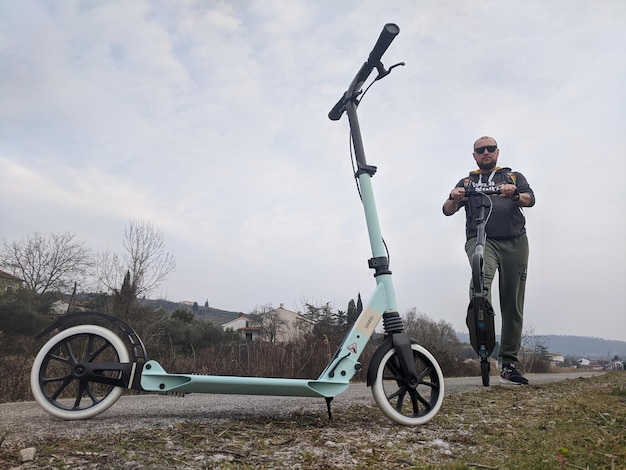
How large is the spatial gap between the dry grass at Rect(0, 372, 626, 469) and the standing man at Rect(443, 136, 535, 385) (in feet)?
6.13

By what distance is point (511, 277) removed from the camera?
4457mm

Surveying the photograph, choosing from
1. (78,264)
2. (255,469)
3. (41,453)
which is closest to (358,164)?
(255,469)

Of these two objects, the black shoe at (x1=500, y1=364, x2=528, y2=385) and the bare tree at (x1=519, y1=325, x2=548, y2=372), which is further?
the bare tree at (x1=519, y1=325, x2=548, y2=372)

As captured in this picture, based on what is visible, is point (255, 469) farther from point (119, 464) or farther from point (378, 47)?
point (378, 47)

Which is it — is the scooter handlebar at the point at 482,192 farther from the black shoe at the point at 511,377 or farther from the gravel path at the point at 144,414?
the gravel path at the point at 144,414

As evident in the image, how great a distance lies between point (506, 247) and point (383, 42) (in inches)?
101

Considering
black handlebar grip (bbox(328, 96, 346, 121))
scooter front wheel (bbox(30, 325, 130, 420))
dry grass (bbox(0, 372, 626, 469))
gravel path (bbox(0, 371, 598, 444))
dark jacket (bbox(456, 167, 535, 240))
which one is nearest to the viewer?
dry grass (bbox(0, 372, 626, 469))

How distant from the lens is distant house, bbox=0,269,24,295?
26.9 m

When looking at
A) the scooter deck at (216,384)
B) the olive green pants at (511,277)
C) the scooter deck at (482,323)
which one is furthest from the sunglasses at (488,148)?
the scooter deck at (216,384)

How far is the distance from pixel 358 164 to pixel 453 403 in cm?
171

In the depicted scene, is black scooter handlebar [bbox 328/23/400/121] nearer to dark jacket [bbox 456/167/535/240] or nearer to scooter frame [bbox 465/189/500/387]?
scooter frame [bbox 465/189/500/387]

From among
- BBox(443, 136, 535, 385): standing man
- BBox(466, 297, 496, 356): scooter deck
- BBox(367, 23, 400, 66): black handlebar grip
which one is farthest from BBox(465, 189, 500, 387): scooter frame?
BBox(367, 23, 400, 66): black handlebar grip

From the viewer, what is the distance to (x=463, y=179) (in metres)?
4.60

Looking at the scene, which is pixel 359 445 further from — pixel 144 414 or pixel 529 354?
pixel 529 354
